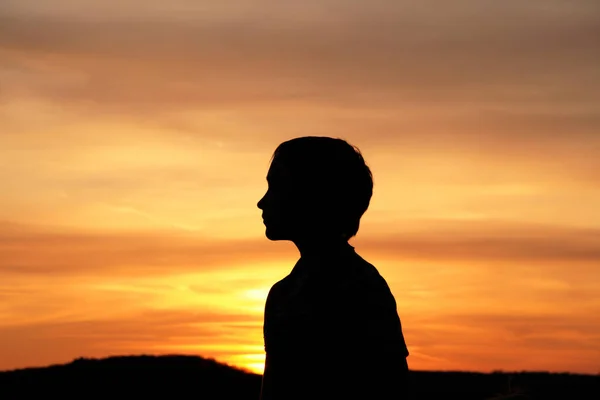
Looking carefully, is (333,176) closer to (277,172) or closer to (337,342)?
(277,172)

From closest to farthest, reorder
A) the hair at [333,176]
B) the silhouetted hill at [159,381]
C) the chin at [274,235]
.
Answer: the hair at [333,176] < the chin at [274,235] < the silhouetted hill at [159,381]

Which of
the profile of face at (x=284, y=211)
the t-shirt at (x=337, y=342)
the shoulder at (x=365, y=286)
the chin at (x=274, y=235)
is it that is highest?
the profile of face at (x=284, y=211)

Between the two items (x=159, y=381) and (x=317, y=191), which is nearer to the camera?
(x=317, y=191)

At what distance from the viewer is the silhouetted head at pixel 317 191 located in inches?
250

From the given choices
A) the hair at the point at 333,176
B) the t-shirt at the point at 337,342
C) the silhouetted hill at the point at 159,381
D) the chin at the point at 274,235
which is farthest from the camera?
the silhouetted hill at the point at 159,381

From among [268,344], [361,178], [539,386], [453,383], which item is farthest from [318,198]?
[453,383]

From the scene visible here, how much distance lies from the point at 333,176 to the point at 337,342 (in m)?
0.98

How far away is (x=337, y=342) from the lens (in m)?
6.23

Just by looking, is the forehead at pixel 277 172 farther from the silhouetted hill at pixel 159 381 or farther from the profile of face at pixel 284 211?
the silhouetted hill at pixel 159 381

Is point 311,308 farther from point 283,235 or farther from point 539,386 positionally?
point 539,386

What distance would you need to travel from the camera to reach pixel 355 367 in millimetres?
6207

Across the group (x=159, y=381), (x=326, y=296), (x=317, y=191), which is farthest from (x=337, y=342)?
(x=159, y=381)

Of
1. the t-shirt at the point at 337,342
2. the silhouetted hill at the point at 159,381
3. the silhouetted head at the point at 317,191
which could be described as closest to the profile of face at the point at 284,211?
the silhouetted head at the point at 317,191

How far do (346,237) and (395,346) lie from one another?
28.5 inches
